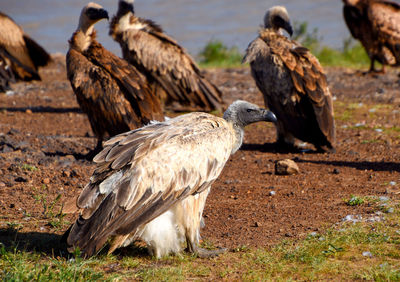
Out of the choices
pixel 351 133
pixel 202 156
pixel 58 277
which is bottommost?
pixel 351 133

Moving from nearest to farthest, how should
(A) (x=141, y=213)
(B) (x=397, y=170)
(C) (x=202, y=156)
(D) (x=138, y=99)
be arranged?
(A) (x=141, y=213)
(C) (x=202, y=156)
(B) (x=397, y=170)
(D) (x=138, y=99)

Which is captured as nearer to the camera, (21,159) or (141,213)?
(141,213)

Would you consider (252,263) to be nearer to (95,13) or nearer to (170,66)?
(95,13)

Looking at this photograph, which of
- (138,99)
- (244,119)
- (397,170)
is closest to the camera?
(244,119)

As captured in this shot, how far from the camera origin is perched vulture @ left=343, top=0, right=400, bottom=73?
12586 millimetres

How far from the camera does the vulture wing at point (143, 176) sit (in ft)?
12.5

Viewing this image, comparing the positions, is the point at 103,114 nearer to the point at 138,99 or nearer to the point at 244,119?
the point at 138,99

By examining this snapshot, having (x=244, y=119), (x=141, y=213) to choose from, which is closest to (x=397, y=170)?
(x=244, y=119)

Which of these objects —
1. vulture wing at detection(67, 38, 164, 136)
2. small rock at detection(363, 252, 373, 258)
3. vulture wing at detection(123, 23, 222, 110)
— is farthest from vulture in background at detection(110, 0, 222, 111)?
small rock at detection(363, 252, 373, 258)

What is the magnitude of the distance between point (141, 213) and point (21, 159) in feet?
10.1

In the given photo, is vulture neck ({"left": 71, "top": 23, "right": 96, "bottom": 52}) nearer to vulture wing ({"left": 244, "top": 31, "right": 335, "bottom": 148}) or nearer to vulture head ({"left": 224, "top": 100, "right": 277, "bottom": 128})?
vulture wing ({"left": 244, "top": 31, "right": 335, "bottom": 148})

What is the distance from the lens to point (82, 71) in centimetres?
697

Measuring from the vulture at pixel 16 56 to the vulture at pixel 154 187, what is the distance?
8131 mm

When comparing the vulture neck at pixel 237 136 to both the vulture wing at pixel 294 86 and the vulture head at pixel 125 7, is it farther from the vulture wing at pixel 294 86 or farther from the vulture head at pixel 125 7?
the vulture head at pixel 125 7
